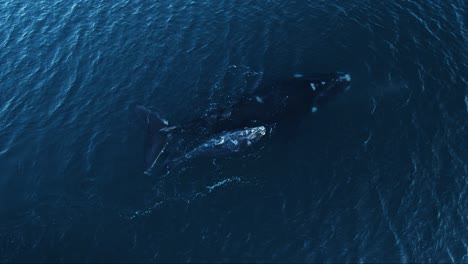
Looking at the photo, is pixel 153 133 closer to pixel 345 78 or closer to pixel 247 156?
pixel 247 156

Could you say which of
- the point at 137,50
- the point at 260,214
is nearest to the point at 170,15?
the point at 137,50

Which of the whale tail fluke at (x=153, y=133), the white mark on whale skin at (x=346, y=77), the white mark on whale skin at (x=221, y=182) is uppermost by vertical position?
the white mark on whale skin at (x=346, y=77)

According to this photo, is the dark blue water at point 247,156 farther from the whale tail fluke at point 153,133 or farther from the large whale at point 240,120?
the large whale at point 240,120

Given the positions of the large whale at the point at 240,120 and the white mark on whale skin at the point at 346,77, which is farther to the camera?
the white mark on whale skin at the point at 346,77

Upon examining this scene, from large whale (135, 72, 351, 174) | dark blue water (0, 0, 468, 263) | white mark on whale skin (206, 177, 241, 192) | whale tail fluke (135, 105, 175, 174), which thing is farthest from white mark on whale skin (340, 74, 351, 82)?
whale tail fluke (135, 105, 175, 174)

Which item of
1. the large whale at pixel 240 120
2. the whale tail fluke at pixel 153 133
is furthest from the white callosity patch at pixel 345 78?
the whale tail fluke at pixel 153 133

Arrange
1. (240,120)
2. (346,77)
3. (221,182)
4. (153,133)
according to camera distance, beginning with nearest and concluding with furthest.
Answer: (221,182)
(153,133)
(240,120)
(346,77)

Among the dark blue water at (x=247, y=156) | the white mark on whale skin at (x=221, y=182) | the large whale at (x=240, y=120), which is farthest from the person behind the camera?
the large whale at (x=240, y=120)

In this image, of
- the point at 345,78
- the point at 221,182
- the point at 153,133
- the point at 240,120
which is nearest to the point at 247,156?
the point at 221,182

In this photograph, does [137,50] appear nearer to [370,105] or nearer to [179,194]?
[179,194]
